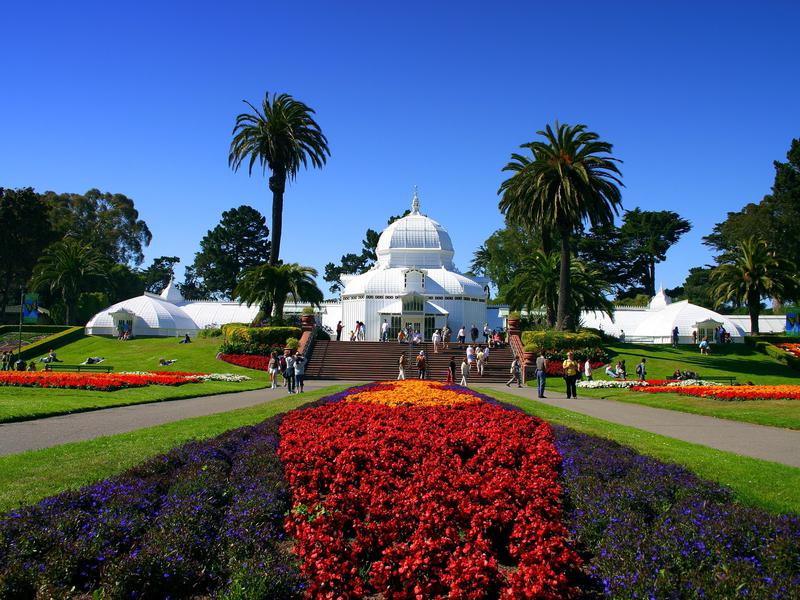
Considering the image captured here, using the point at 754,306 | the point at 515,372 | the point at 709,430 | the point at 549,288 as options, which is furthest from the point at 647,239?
the point at 709,430

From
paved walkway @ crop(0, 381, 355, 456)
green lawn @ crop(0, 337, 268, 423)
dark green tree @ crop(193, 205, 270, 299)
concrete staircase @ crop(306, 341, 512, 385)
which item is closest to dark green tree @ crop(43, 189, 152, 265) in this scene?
dark green tree @ crop(193, 205, 270, 299)

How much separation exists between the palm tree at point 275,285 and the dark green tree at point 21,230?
104 feet

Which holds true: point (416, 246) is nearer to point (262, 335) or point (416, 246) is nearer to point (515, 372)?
point (262, 335)

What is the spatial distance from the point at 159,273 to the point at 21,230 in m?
44.8

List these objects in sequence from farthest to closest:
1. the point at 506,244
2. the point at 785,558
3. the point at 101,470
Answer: the point at 506,244 < the point at 101,470 < the point at 785,558

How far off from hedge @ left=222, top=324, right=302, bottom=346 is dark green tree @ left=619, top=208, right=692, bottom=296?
55.2 m

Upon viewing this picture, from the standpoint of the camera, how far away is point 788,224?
2372 inches

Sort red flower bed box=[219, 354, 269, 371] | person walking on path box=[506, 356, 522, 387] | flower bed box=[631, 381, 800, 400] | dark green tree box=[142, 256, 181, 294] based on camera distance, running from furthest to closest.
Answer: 1. dark green tree box=[142, 256, 181, 294]
2. red flower bed box=[219, 354, 269, 371]
3. person walking on path box=[506, 356, 522, 387]
4. flower bed box=[631, 381, 800, 400]

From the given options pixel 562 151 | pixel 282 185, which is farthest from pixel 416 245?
pixel 562 151

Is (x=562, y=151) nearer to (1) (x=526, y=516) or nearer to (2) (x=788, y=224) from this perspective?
(1) (x=526, y=516)

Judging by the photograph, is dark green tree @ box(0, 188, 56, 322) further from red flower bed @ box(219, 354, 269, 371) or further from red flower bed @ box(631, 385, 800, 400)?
red flower bed @ box(631, 385, 800, 400)

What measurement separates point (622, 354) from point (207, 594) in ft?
119

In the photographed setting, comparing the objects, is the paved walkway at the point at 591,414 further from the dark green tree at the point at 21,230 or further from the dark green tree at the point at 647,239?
the dark green tree at the point at 647,239

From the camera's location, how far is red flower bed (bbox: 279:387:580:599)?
5.20 metres
